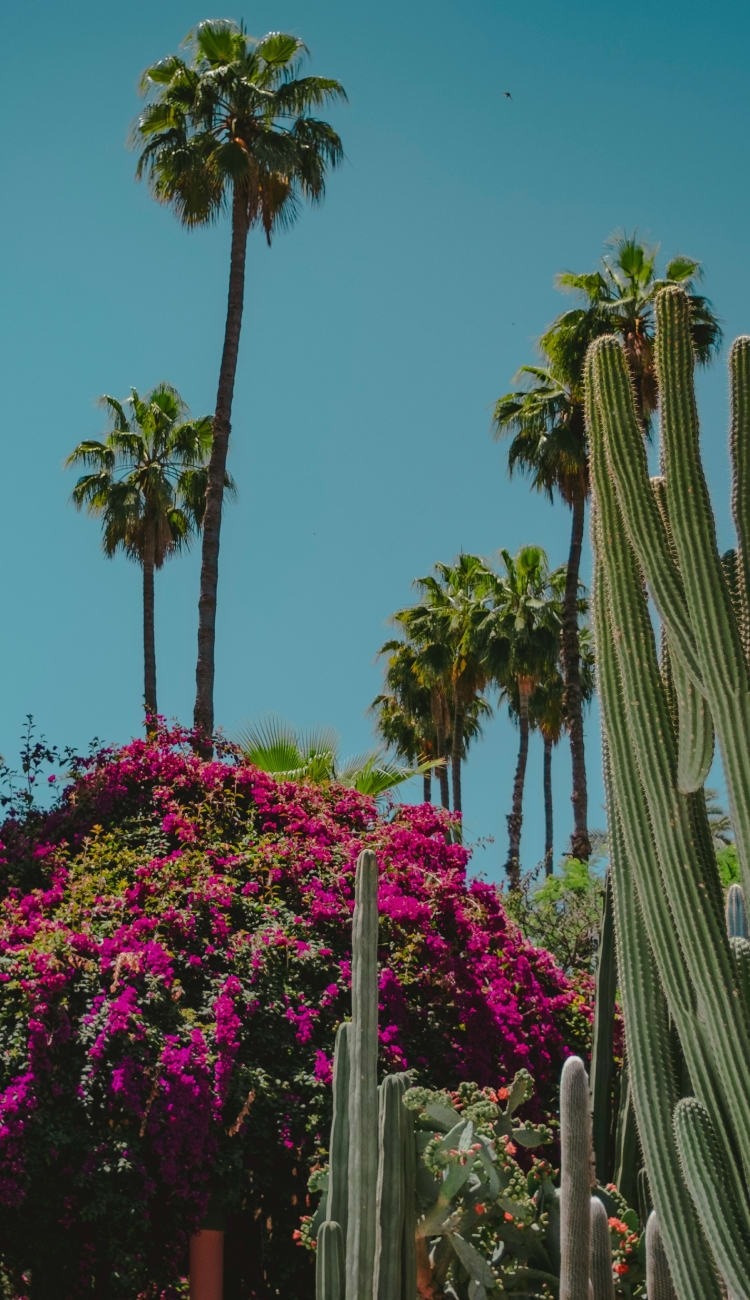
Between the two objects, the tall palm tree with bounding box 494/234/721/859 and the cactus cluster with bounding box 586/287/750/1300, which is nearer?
the cactus cluster with bounding box 586/287/750/1300

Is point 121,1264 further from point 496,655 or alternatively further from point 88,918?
point 496,655

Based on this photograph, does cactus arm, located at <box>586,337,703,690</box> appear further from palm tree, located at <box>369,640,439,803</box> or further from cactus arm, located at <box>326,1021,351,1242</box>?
palm tree, located at <box>369,640,439,803</box>

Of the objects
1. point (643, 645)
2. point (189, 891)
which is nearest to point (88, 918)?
point (189, 891)

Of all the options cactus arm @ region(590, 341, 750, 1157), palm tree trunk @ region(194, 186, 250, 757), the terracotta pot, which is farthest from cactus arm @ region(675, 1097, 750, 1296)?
palm tree trunk @ region(194, 186, 250, 757)

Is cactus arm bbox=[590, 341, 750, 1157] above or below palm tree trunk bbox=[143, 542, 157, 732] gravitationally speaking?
below

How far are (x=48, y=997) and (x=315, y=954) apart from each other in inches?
54.2

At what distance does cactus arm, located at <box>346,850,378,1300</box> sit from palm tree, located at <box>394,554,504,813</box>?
25357 mm

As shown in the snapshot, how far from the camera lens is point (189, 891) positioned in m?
6.99

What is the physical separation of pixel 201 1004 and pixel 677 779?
355cm

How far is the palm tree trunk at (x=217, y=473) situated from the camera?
14.9 metres

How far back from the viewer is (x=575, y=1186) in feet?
13.3

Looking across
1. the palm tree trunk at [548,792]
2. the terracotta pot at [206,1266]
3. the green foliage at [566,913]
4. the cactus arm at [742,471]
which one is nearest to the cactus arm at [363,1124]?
the cactus arm at [742,471]

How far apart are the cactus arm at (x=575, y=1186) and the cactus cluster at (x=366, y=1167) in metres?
0.62

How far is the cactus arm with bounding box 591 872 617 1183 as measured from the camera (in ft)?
19.1
